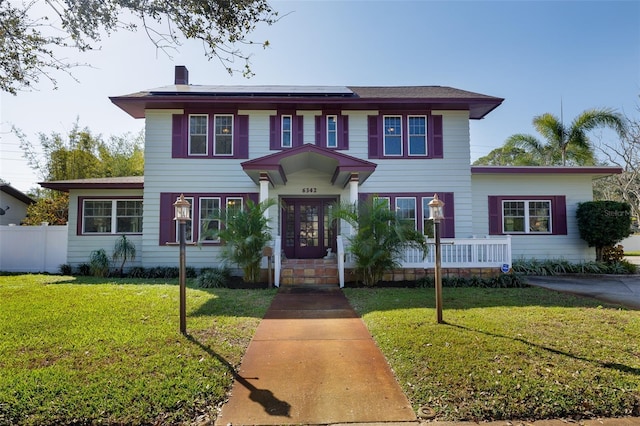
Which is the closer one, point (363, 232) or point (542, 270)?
point (363, 232)

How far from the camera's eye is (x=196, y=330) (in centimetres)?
499

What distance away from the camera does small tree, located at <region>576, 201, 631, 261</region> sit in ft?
37.0

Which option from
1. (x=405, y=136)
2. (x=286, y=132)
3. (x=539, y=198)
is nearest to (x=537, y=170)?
(x=539, y=198)

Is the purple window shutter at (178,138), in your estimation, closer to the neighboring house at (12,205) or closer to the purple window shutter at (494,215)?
the purple window shutter at (494,215)

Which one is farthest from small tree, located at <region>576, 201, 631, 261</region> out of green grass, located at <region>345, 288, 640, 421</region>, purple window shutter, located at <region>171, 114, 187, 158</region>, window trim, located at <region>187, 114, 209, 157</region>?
purple window shutter, located at <region>171, 114, 187, 158</region>

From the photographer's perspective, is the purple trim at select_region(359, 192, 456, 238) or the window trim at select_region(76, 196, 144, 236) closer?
the purple trim at select_region(359, 192, 456, 238)

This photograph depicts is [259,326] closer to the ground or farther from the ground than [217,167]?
closer to the ground

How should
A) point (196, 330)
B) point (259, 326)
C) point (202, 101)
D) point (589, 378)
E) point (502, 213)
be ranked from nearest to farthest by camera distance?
point (589, 378) < point (196, 330) < point (259, 326) < point (202, 101) < point (502, 213)

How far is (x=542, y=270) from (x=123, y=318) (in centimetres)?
1184

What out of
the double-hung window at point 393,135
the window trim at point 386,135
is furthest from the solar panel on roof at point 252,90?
the double-hung window at point 393,135

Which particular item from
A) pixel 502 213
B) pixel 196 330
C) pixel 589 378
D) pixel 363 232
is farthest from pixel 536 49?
pixel 196 330

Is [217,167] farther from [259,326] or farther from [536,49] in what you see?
[536,49]

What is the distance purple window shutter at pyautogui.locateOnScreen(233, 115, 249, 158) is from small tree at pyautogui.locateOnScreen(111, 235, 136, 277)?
456 centimetres

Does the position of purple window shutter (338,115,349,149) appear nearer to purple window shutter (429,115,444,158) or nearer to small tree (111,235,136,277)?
purple window shutter (429,115,444,158)
